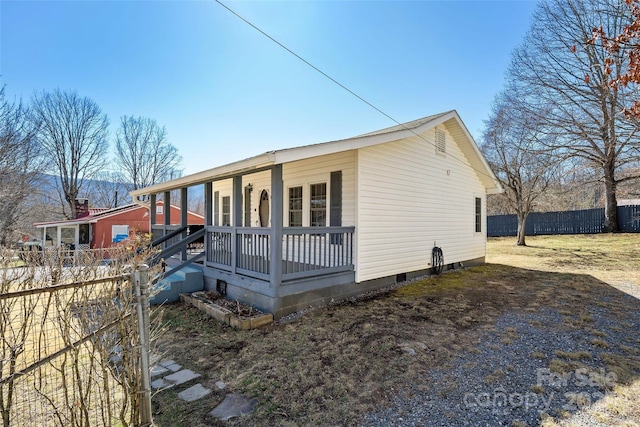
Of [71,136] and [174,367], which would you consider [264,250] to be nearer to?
[174,367]

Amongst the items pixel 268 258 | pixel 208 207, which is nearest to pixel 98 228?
pixel 208 207

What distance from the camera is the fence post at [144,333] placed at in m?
2.47

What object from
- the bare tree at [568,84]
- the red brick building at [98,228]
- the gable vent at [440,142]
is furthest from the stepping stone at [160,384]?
the red brick building at [98,228]

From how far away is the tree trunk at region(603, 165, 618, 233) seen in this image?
53.3 ft

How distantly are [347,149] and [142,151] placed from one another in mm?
34738

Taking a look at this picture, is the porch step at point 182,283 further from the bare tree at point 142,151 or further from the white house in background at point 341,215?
the bare tree at point 142,151

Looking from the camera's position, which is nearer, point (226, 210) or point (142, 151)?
point (226, 210)

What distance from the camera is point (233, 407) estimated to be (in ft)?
9.71

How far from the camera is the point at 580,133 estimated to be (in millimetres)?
14508

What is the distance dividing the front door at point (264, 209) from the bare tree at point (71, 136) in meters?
27.1

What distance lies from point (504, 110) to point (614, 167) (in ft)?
20.2

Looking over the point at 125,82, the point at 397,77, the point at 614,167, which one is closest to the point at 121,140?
the point at 125,82

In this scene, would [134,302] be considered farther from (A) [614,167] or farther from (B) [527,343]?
(A) [614,167]

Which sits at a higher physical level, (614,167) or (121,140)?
(121,140)
